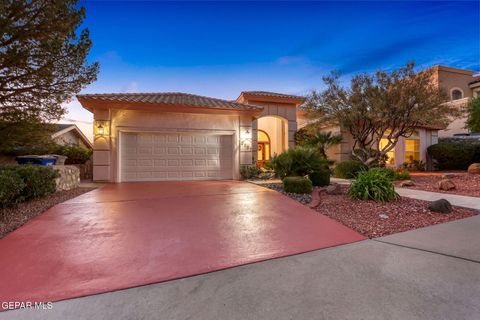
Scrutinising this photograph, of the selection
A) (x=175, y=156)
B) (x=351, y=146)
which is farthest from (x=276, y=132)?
(x=175, y=156)

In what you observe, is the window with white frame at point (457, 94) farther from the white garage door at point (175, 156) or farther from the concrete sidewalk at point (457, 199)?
the white garage door at point (175, 156)

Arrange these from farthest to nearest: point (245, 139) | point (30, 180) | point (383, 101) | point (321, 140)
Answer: point (321, 140)
point (245, 139)
point (383, 101)
point (30, 180)

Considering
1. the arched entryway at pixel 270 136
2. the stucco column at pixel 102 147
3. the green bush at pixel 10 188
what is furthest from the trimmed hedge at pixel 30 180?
the arched entryway at pixel 270 136

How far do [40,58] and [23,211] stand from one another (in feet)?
13.4

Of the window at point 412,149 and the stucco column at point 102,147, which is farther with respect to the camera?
the window at point 412,149

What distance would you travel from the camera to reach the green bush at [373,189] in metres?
5.44

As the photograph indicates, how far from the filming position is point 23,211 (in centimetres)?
455

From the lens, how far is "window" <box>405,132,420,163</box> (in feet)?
47.3

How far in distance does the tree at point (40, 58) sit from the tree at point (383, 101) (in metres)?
9.08

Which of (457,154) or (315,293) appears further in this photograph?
(457,154)

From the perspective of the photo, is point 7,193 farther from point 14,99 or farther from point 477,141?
point 477,141

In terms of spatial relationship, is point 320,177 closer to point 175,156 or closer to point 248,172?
point 248,172

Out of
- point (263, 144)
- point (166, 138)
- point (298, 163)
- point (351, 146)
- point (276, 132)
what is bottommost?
point (298, 163)

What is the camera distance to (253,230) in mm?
3682
